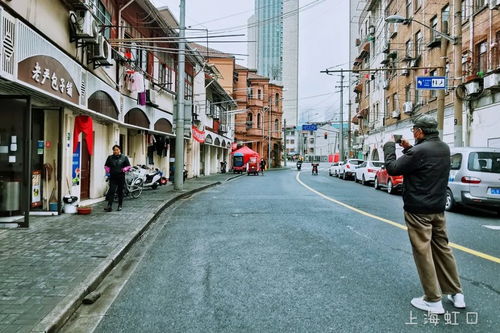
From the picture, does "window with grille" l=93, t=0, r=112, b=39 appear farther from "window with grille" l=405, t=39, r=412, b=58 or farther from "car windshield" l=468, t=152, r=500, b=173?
"window with grille" l=405, t=39, r=412, b=58

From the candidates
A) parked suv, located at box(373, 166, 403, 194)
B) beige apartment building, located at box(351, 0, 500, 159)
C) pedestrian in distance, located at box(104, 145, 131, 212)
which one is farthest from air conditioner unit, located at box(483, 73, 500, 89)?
pedestrian in distance, located at box(104, 145, 131, 212)

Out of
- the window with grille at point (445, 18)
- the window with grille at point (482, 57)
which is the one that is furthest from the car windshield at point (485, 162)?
the window with grille at point (445, 18)

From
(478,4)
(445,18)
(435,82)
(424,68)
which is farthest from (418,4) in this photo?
(435,82)

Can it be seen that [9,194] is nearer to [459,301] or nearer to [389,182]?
[459,301]

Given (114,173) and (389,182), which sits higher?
(114,173)

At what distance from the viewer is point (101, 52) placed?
445 inches

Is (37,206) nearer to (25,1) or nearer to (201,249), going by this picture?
(25,1)

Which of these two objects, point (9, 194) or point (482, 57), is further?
point (482, 57)

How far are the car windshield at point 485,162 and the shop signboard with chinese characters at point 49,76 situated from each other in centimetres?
1035

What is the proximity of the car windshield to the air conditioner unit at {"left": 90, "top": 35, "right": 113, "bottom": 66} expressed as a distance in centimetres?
1035

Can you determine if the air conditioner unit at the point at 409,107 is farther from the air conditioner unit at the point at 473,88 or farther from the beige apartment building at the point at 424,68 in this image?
the air conditioner unit at the point at 473,88

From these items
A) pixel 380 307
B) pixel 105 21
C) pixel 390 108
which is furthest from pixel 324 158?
pixel 380 307

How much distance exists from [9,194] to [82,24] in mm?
4300

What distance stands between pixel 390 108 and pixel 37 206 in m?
31.6
